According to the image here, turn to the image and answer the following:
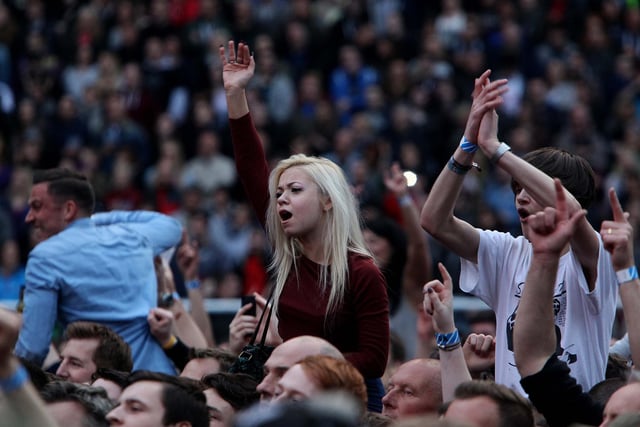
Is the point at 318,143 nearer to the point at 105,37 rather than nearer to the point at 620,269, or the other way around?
the point at 105,37

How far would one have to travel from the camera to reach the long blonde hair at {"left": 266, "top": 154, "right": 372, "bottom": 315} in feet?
18.7

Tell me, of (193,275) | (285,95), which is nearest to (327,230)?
(193,275)

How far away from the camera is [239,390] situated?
5691 mm

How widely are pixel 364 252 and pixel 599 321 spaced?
3.52ft

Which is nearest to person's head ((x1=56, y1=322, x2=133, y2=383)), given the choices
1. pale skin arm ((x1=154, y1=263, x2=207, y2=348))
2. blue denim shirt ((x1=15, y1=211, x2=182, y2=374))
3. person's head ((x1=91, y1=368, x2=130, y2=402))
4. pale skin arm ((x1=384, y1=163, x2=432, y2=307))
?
blue denim shirt ((x1=15, y1=211, x2=182, y2=374))

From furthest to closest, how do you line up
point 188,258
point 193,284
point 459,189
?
point 193,284, point 188,258, point 459,189

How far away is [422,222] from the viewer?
5523mm

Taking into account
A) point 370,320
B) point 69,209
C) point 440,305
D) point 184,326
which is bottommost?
point 184,326

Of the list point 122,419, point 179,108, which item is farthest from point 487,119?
point 179,108

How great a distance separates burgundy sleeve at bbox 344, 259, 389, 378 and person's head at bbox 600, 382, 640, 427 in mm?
1159

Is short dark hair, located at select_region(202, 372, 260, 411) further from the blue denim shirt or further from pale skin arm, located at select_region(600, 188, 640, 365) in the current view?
pale skin arm, located at select_region(600, 188, 640, 365)

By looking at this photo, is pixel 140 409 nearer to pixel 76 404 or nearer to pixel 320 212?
pixel 76 404

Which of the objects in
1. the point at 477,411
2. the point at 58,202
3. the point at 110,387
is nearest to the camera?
the point at 477,411

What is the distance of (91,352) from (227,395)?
3.97ft
